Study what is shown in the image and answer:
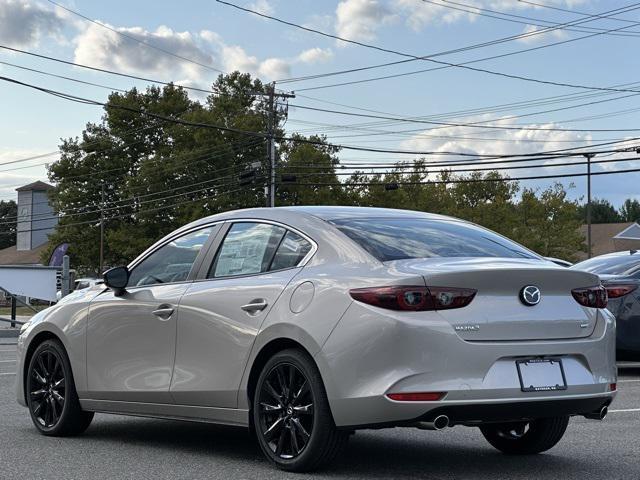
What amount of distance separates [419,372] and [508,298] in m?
0.67

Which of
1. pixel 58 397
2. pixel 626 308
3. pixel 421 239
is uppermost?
pixel 421 239

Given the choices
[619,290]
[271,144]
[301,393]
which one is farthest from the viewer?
[271,144]

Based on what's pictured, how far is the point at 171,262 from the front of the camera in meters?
7.14

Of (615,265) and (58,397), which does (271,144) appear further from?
(58,397)

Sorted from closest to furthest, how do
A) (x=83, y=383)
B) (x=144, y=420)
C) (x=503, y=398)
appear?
1. (x=503, y=398)
2. (x=83, y=383)
3. (x=144, y=420)

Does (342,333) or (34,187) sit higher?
(34,187)

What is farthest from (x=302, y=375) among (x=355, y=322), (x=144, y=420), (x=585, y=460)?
(x=144, y=420)

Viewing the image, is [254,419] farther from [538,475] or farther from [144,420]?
[144,420]

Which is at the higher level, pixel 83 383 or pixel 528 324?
pixel 528 324

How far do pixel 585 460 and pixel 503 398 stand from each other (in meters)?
1.34

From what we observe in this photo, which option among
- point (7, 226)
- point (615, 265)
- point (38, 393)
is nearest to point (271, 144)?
point (615, 265)

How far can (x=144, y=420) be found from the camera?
27.9 feet

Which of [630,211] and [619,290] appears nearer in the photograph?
[619,290]

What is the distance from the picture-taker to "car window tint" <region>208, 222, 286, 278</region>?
645 cm
